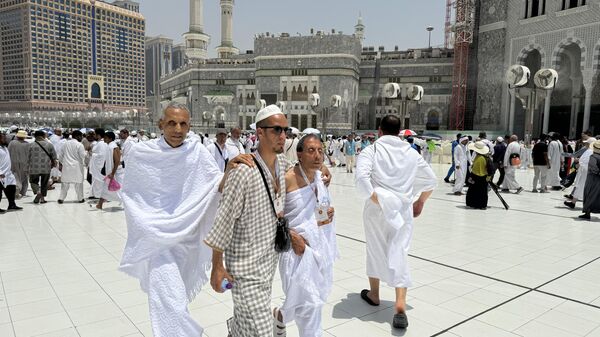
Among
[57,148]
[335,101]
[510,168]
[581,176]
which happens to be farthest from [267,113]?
[335,101]

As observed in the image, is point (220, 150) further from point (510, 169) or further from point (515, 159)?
point (510, 169)

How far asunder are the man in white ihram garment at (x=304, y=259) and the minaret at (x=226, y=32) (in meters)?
52.6

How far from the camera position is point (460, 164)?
941 centimetres

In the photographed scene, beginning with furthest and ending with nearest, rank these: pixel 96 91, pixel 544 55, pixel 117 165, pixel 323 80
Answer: pixel 96 91
pixel 323 80
pixel 544 55
pixel 117 165

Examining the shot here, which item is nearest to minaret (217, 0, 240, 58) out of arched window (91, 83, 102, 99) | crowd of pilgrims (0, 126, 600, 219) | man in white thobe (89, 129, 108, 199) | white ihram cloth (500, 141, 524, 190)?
arched window (91, 83, 102, 99)

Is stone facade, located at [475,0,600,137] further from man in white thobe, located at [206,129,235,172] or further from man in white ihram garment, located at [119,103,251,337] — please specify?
man in white ihram garment, located at [119,103,251,337]

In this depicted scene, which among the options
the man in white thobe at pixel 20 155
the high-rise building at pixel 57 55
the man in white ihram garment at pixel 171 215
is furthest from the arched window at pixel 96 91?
the man in white ihram garment at pixel 171 215

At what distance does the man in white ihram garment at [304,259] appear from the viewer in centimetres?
211

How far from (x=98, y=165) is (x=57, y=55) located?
3148 inches

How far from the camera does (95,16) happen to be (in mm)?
79562

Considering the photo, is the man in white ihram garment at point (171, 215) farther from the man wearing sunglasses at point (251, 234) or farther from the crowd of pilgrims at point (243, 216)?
the man wearing sunglasses at point (251, 234)

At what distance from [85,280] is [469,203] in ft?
21.2

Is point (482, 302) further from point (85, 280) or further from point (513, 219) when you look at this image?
point (513, 219)

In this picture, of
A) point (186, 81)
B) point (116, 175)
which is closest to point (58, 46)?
point (186, 81)
